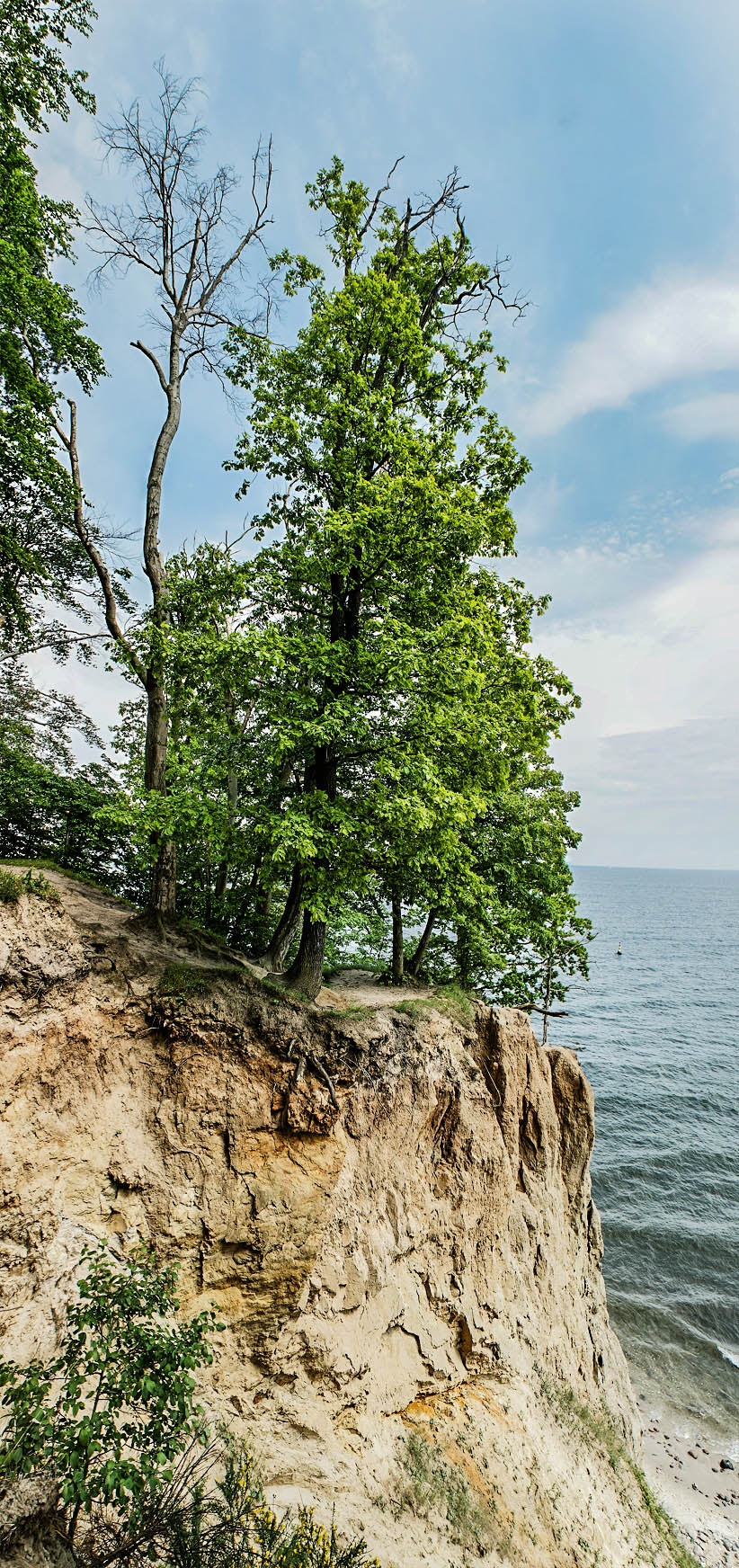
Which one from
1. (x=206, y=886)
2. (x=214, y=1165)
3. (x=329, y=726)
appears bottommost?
(x=214, y=1165)

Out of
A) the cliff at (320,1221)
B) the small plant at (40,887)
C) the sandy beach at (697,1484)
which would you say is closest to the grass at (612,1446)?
the cliff at (320,1221)

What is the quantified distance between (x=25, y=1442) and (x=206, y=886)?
406 inches

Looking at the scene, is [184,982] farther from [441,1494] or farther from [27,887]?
[441,1494]

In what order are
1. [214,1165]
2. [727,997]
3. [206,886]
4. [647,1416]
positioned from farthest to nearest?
[727,997], [647,1416], [206,886], [214,1165]

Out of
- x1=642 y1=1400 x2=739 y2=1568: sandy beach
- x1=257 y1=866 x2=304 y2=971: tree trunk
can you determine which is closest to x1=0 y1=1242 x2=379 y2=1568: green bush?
x1=257 y1=866 x2=304 y2=971: tree trunk

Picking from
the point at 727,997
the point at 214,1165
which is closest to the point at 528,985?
the point at 214,1165

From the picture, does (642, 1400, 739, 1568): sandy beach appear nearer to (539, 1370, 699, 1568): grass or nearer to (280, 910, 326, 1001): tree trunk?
(539, 1370, 699, 1568): grass

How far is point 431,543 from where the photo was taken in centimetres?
952

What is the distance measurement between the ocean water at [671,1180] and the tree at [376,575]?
18214 millimetres

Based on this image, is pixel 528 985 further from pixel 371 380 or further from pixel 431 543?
pixel 371 380

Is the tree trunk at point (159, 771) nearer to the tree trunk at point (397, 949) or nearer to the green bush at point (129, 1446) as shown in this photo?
the green bush at point (129, 1446)

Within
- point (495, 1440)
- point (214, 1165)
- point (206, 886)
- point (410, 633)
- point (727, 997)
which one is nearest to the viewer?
point (214, 1165)

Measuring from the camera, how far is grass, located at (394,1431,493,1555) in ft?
27.5

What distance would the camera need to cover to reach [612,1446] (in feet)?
40.5
